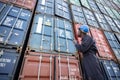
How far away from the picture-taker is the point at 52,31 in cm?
577

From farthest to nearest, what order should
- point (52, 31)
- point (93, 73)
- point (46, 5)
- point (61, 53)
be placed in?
point (46, 5) → point (52, 31) → point (61, 53) → point (93, 73)

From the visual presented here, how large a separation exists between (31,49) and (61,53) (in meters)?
1.21

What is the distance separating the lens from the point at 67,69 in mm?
4504

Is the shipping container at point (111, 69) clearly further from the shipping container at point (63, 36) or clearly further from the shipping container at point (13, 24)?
the shipping container at point (13, 24)

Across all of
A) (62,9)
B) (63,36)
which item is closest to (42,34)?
(63,36)

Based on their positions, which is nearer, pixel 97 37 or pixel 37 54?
pixel 37 54

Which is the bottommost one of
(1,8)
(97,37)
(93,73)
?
(97,37)

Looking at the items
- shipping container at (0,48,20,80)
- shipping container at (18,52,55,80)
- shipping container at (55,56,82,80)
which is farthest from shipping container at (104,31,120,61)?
shipping container at (0,48,20,80)

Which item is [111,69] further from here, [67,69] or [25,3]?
[25,3]

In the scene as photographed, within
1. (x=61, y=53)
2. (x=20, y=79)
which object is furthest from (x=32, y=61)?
(x=61, y=53)

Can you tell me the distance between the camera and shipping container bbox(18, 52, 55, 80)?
3.84m

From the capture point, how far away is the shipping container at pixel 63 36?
533 cm

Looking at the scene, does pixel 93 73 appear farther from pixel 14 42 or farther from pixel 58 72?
pixel 14 42

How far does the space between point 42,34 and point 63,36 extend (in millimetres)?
1037
